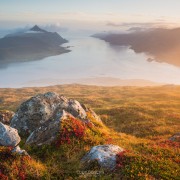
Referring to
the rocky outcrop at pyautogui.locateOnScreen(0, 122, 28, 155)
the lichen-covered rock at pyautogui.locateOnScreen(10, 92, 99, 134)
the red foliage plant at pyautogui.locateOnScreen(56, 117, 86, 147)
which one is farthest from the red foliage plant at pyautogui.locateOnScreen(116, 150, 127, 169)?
the lichen-covered rock at pyautogui.locateOnScreen(10, 92, 99, 134)

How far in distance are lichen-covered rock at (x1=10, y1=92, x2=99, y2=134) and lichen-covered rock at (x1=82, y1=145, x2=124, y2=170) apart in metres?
10.8

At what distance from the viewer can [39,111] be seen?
30.2m

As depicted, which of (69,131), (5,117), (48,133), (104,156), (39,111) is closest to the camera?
(104,156)

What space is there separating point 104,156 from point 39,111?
14.3 meters

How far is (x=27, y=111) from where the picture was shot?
30328mm

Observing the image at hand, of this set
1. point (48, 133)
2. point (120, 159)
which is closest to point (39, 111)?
point (48, 133)

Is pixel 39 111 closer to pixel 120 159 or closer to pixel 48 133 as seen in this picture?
pixel 48 133

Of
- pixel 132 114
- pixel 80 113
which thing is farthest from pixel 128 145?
pixel 132 114

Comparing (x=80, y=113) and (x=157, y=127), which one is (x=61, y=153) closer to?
A: (x=80, y=113)

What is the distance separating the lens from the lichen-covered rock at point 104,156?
660 inches

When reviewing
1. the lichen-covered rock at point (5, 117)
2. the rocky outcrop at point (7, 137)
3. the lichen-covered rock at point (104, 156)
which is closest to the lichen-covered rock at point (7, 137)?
the rocky outcrop at point (7, 137)

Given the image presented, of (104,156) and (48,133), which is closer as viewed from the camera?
(104,156)

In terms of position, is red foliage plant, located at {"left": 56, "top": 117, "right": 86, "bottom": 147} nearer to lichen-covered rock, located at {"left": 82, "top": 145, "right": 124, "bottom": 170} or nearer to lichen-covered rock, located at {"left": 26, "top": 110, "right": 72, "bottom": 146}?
lichen-covered rock, located at {"left": 26, "top": 110, "right": 72, "bottom": 146}

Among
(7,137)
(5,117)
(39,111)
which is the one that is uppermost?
(39,111)
